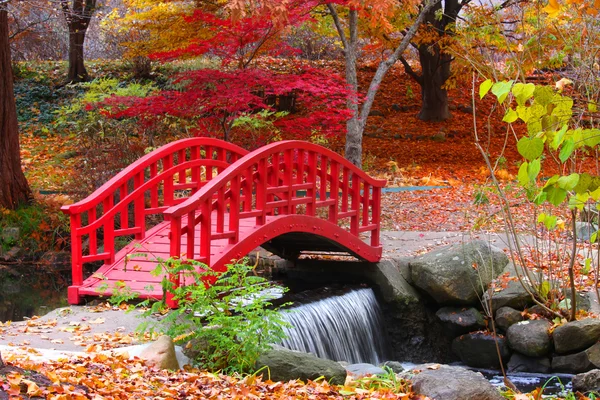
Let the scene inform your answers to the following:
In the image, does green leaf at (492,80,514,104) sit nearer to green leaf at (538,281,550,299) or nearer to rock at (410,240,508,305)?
green leaf at (538,281,550,299)

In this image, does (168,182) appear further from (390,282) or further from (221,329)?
(390,282)

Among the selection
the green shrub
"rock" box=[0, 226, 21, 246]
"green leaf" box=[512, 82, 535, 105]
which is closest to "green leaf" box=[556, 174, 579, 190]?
"green leaf" box=[512, 82, 535, 105]

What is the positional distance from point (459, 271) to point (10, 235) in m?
6.79

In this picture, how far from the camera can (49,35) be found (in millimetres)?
24312

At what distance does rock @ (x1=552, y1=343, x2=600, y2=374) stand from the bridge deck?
133 inches

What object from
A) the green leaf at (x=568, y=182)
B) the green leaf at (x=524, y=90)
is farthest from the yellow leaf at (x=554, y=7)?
the green leaf at (x=568, y=182)

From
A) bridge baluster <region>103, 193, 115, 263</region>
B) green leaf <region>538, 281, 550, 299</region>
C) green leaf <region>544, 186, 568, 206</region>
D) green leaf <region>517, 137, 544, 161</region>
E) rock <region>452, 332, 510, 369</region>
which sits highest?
green leaf <region>517, 137, 544, 161</region>

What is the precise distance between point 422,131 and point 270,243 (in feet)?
33.1

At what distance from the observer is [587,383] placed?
6.67 meters

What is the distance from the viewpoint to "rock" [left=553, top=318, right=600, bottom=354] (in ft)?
26.6

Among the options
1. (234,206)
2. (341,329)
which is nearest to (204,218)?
(234,206)

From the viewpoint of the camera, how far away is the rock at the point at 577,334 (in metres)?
8.09

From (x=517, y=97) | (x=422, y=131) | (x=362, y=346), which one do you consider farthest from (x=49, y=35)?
(x=517, y=97)

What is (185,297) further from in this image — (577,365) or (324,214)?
(324,214)
